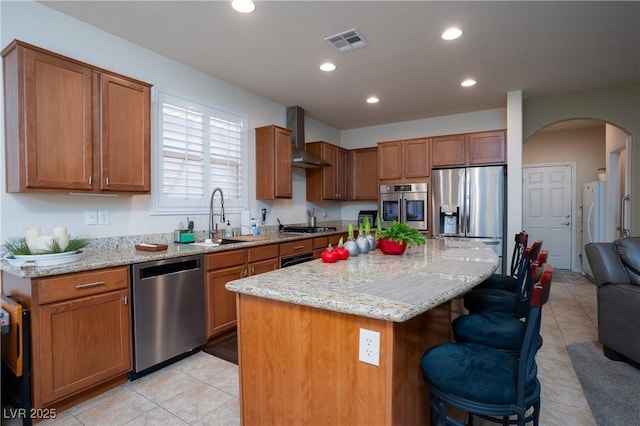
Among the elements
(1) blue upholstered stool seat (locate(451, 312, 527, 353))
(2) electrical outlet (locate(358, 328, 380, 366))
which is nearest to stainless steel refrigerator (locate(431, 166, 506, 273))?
(1) blue upholstered stool seat (locate(451, 312, 527, 353))

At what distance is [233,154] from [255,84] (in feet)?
2.89

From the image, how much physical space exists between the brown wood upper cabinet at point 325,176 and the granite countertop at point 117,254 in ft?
6.13

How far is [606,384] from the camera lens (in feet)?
7.49

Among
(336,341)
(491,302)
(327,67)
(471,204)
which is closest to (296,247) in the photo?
(327,67)

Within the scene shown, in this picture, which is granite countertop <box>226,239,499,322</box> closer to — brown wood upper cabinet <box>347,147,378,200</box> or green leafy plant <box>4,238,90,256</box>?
green leafy plant <box>4,238,90,256</box>

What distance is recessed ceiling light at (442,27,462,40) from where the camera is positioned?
2.76 meters

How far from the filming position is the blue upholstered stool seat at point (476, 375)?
3.70 ft

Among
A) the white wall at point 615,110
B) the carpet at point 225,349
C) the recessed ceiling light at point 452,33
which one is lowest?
the carpet at point 225,349

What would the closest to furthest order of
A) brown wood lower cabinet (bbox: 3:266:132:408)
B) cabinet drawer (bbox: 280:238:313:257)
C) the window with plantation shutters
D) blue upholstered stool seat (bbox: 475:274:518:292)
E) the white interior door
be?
brown wood lower cabinet (bbox: 3:266:132:408) → blue upholstered stool seat (bbox: 475:274:518:292) → the window with plantation shutters → cabinet drawer (bbox: 280:238:313:257) → the white interior door

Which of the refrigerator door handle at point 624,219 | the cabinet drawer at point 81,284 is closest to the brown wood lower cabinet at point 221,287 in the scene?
the cabinet drawer at point 81,284

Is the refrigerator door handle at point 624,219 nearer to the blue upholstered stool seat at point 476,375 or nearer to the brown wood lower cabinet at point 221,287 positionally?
the blue upholstered stool seat at point 476,375

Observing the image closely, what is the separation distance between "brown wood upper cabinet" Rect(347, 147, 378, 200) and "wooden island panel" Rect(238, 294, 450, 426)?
4243 millimetres

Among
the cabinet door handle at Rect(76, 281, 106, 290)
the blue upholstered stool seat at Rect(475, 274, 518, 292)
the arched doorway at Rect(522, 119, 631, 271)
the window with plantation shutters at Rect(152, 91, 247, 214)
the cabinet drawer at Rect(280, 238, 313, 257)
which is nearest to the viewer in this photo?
the cabinet door handle at Rect(76, 281, 106, 290)

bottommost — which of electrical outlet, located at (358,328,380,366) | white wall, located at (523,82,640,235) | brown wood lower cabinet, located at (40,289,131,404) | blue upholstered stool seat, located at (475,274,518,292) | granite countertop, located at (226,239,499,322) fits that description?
brown wood lower cabinet, located at (40,289,131,404)
